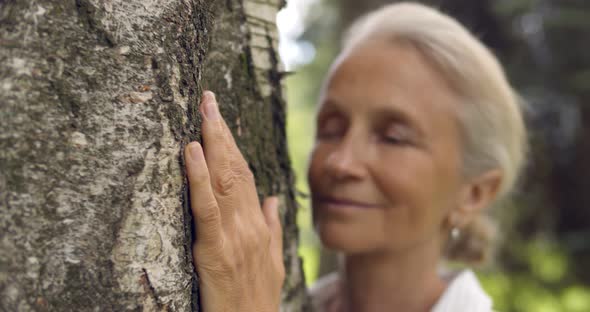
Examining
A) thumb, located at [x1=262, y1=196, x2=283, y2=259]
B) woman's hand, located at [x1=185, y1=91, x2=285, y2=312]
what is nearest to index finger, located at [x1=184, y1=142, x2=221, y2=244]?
woman's hand, located at [x1=185, y1=91, x2=285, y2=312]

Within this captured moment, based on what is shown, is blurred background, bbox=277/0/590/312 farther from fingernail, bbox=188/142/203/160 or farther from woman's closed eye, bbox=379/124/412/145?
fingernail, bbox=188/142/203/160

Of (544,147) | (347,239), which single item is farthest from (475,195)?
(544,147)

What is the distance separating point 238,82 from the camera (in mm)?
1533

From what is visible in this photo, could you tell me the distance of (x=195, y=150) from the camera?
3.70 feet

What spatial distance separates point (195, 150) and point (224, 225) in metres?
0.19

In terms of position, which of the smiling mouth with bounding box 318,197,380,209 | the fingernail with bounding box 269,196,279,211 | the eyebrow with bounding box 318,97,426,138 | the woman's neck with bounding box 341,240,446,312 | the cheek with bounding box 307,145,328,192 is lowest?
the woman's neck with bounding box 341,240,446,312

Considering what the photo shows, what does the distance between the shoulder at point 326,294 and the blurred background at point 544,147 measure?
106 inches

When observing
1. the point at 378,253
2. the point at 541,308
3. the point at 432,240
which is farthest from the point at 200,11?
the point at 541,308

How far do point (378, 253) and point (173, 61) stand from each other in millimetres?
1114

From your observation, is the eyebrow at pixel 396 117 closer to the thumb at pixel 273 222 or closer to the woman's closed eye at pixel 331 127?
the woman's closed eye at pixel 331 127

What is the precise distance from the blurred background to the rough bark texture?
13.4ft

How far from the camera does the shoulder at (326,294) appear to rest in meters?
2.29

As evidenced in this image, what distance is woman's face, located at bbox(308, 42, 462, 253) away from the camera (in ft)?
6.05

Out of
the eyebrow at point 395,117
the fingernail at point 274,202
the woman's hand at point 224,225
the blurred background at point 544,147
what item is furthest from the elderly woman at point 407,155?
the blurred background at point 544,147
